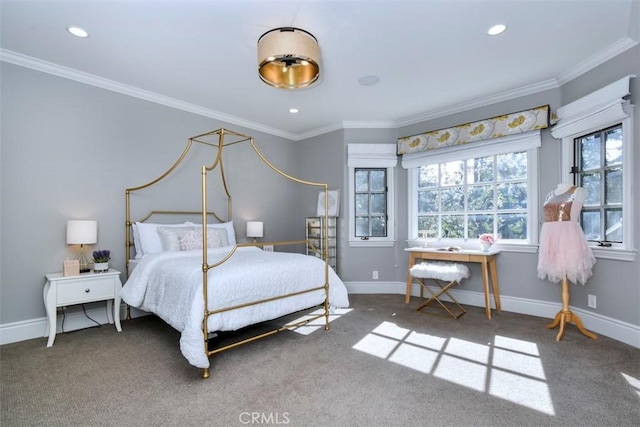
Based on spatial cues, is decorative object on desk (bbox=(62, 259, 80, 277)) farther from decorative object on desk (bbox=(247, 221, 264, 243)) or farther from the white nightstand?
decorative object on desk (bbox=(247, 221, 264, 243))

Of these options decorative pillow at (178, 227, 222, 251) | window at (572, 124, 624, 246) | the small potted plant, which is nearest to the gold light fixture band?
decorative pillow at (178, 227, 222, 251)

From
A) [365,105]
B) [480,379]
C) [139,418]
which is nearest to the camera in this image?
[139,418]

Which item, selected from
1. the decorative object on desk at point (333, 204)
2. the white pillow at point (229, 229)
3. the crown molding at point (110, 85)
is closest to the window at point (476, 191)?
the decorative object on desk at point (333, 204)

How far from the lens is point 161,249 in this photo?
11.3 ft

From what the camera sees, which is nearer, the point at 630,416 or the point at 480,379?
the point at 630,416

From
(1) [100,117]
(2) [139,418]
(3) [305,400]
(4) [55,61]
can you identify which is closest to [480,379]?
(3) [305,400]

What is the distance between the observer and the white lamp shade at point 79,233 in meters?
2.95

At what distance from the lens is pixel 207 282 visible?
7.49 feet

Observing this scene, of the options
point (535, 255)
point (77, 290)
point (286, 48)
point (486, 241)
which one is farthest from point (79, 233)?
point (535, 255)

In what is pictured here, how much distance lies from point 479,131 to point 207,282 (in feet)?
11.5

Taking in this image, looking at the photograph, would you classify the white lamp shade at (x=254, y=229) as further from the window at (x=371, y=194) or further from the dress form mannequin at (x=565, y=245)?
the dress form mannequin at (x=565, y=245)

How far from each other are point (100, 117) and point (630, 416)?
4.78 metres

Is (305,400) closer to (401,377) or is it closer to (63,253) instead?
(401,377)

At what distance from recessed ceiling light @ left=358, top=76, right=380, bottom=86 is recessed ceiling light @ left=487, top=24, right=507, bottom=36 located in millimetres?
1099
